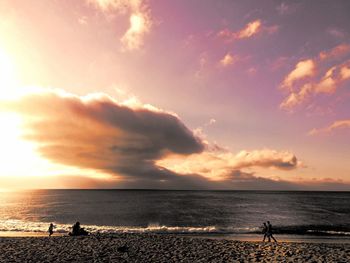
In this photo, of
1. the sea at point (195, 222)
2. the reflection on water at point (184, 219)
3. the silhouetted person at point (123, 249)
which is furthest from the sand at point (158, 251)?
the reflection on water at point (184, 219)

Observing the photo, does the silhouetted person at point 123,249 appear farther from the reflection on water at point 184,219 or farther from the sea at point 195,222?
the reflection on water at point 184,219

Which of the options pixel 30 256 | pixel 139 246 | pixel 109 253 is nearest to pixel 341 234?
pixel 139 246

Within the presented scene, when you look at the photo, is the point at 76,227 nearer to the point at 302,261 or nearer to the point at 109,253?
the point at 109,253

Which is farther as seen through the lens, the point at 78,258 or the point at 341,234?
the point at 341,234

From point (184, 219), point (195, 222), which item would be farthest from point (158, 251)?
point (184, 219)

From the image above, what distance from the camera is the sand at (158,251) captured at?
21.0m

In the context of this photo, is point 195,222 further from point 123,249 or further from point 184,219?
point 123,249

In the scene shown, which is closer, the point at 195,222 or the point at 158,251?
the point at 158,251

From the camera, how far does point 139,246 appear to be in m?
25.3


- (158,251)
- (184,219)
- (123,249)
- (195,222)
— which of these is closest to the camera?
(158,251)

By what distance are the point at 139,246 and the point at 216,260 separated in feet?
27.7

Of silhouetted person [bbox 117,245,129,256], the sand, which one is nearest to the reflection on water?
the sand

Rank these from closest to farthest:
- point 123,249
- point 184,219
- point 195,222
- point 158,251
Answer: point 158,251
point 123,249
point 195,222
point 184,219

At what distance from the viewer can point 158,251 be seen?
2344cm
